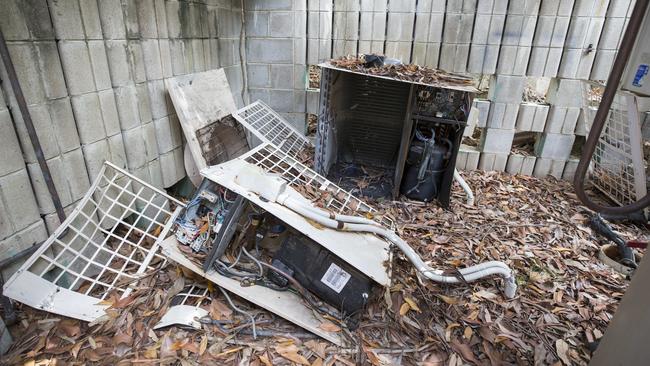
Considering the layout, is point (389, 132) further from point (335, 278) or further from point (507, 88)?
point (335, 278)

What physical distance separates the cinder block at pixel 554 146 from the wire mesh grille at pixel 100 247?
446 centimetres

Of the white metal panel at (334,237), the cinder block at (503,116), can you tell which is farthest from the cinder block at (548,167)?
the white metal panel at (334,237)

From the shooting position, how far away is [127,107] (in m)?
2.80

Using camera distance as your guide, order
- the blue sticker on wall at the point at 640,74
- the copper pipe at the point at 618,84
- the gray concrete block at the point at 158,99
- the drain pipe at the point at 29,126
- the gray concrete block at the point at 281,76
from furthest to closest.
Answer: the gray concrete block at the point at 281,76
the gray concrete block at the point at 158,99
the drain pipe at the point at 29,126
the blue sticker on wall at the point at 640,74
the copper pipe at the point at 618,84

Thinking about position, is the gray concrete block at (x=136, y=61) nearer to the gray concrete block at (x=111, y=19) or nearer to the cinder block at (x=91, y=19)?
the gray concrete block at (x=111, y=19)

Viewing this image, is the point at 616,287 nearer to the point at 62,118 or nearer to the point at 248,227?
the point at 248,227

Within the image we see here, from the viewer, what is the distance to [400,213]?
3664mm

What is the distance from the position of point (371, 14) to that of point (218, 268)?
342cm

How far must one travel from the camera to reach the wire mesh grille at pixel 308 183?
2813 mm

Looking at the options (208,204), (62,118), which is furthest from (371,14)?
(62,118)

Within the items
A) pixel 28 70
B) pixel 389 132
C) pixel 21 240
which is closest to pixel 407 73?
pixel 389 132

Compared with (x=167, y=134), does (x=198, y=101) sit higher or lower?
higher

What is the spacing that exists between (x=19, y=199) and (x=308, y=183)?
1896 mm

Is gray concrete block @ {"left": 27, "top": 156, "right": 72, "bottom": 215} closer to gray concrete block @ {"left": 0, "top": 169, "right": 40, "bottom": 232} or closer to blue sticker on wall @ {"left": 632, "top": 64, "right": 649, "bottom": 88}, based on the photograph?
gray concrete block @ {"left": 0, "top": 169, "right": 40, "bottom": 232}
